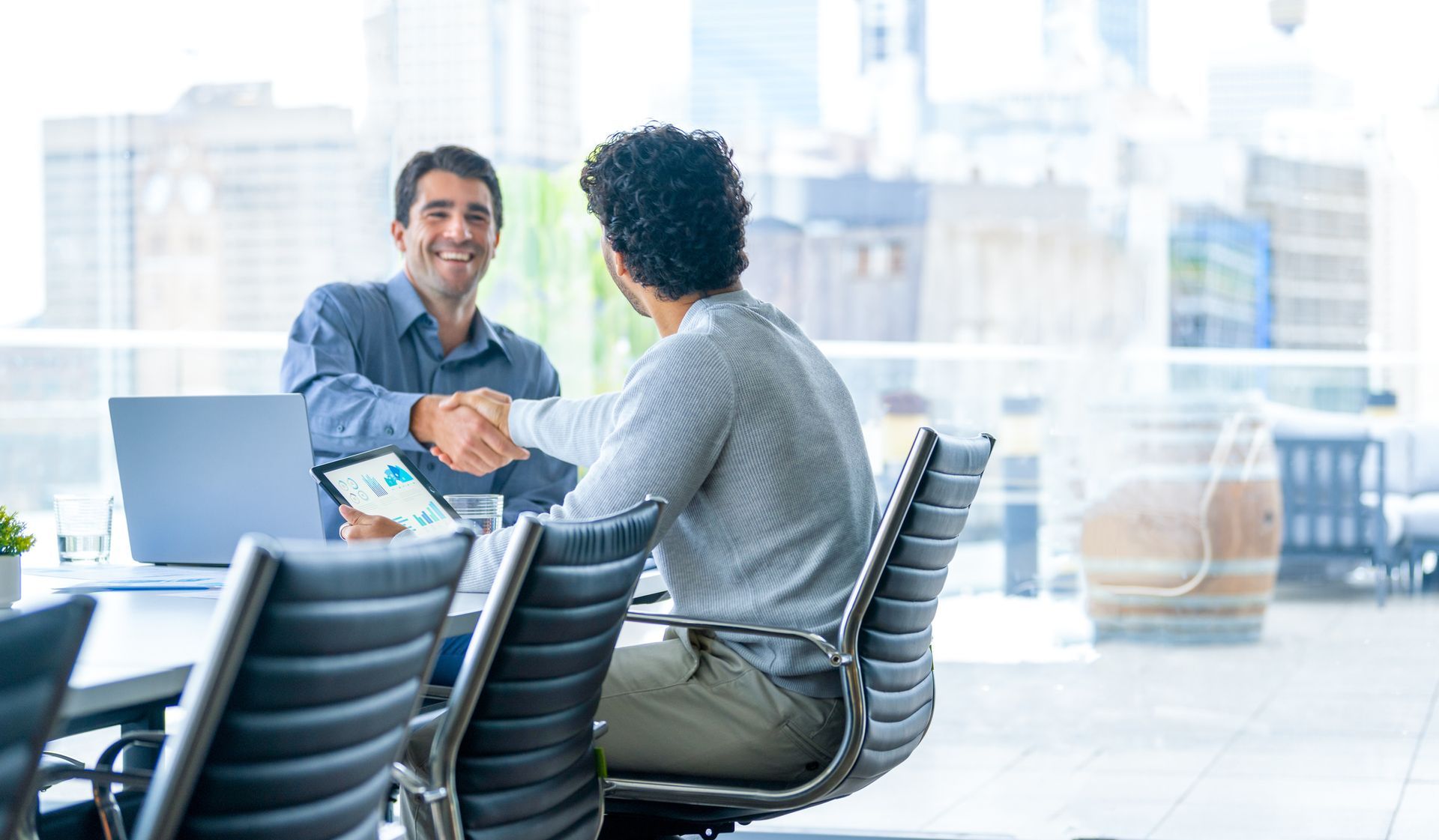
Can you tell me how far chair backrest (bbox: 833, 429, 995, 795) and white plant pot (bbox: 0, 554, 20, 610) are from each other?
39.4 inches

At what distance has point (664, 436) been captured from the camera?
6.00 feet

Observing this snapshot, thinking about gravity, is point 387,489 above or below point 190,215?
below

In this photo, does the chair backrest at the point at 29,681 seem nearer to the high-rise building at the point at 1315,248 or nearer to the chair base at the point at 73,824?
the chair base at the point at 73,824

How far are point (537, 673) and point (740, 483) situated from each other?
19.1 inches

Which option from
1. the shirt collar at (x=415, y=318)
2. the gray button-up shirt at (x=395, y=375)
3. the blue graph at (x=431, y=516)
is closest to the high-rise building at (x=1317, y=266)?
the gray button-up shirt at (x=395, y=375)

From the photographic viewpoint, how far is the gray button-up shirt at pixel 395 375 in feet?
8.91

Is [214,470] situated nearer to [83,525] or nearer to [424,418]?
[83,525]

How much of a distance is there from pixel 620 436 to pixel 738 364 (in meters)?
0.18

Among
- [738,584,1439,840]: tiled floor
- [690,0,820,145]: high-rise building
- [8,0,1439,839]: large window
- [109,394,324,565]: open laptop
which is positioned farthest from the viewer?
[690,0,820,145]: high-rise building

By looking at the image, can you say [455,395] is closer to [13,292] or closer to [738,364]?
[738,364]

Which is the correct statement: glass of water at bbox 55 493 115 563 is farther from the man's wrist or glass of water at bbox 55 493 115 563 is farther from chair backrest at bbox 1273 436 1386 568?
chair backrest at bbox 1273 436 1386 568

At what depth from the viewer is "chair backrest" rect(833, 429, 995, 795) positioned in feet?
6.23

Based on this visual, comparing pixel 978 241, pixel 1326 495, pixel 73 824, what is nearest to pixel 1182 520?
pixel 1326 495

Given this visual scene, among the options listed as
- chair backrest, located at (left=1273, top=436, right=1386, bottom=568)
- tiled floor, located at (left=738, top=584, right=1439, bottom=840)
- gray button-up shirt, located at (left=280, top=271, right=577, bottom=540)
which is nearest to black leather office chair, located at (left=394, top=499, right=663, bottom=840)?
gray button-up shirt, located at (left=280, top=271, right=577, bottom=540)
